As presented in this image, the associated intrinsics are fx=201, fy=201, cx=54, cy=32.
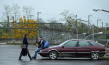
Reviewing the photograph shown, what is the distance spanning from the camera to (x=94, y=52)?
1426 centimetres

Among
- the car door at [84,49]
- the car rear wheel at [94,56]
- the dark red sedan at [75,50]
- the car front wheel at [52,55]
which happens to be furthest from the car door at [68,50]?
the car rear wheel at [94,56]

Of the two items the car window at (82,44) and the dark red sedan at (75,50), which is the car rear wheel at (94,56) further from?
the car window at (82,44)

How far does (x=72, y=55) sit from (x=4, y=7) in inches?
1861

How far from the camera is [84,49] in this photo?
1416cm

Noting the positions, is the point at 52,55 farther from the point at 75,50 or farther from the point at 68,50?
the point at 75,50

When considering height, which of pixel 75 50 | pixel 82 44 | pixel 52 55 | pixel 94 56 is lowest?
pixel 94 56

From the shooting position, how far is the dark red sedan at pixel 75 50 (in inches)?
551

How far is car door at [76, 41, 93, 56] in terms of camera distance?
14.1 m

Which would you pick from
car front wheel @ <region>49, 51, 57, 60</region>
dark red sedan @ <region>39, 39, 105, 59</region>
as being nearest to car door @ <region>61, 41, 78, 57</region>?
dark red sedan @ <region>39, 39, 105, 59</region>

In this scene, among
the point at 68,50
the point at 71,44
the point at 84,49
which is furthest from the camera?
the point at 71,44

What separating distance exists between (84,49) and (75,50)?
0.66 metres

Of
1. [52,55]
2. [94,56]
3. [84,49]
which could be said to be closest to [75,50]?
[84,49]

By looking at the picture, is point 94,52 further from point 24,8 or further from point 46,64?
point 24,8

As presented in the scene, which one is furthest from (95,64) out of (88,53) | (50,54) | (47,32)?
(47,32)
